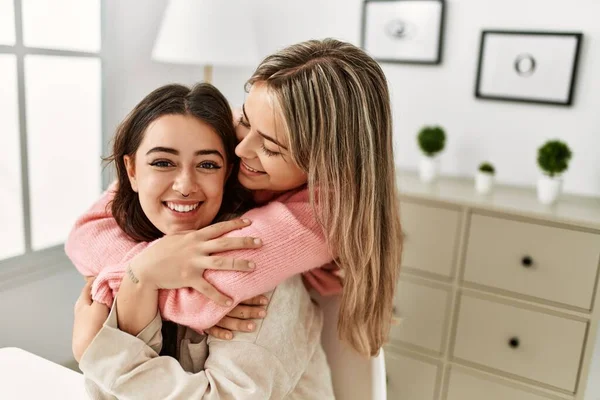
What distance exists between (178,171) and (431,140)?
1.41m

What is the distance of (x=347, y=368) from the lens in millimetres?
1221

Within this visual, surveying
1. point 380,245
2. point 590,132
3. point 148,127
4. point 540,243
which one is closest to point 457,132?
point 590,132

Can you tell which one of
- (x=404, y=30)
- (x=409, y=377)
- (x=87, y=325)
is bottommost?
(x=409, y=377)

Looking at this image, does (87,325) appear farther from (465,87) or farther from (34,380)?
(465,87)

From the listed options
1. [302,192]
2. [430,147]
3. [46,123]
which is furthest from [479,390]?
[46,123]

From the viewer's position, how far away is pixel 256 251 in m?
0.95

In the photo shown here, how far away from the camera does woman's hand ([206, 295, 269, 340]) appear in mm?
953

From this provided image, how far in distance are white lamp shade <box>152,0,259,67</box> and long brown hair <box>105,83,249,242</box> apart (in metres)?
1.09

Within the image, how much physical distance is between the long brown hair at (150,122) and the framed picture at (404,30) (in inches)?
58.8

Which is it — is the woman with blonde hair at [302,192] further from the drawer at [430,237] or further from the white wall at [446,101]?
the white wall at [446,101]

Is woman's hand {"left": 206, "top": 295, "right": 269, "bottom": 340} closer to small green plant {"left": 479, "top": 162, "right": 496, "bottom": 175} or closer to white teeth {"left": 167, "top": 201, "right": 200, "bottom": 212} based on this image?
white teeth {"left": 167, "top": 201, "right": 200, "bottom": 212}

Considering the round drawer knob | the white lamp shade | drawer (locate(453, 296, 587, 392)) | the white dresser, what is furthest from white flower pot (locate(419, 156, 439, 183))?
the white lamp shade

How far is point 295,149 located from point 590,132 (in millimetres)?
1624

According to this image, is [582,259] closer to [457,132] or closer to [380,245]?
[457,132]
